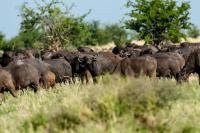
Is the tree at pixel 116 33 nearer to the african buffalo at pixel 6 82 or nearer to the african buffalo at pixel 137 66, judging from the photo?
the african buffalo at pixel 137 66

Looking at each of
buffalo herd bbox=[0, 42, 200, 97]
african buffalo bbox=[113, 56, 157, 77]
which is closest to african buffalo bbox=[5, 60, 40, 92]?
buffalo herd bbox=[0, 42, 200, 97]

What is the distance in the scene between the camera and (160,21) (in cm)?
5109

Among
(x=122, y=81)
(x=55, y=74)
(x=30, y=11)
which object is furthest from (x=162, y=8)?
(x=122, y=81)

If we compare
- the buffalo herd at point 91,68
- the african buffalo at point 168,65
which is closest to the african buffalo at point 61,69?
the buffalo herd at point 91,68

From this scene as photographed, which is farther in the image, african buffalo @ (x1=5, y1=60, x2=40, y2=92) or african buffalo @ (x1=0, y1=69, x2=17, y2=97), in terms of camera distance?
african buffalo @ (x1=5, y1=60, x2=40, y2=92)

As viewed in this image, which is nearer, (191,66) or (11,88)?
(11,88)

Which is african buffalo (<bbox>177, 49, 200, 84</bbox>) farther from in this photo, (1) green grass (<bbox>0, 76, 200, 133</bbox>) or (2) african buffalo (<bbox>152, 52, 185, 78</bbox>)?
(1) green grass (<bbox>0, 76, 200, 133</bbox>)

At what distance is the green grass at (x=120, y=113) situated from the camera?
10141mm

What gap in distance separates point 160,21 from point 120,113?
135ft

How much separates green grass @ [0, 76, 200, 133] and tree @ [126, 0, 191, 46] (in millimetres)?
38247

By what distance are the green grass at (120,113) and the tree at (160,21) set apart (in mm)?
38247

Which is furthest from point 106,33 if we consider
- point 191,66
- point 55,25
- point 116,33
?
point 191,66

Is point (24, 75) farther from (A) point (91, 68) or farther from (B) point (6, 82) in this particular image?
(A) point (91, 68)

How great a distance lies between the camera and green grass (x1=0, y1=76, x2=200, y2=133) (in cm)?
1014
